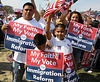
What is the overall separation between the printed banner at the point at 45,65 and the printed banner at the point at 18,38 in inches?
13.1

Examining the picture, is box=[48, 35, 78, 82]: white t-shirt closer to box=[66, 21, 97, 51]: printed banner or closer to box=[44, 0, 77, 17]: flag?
box=[44, 0, 77, 17]: flag

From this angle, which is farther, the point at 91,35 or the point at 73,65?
the point at 91,35

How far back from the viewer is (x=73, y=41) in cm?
312

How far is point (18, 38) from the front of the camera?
7.97ft

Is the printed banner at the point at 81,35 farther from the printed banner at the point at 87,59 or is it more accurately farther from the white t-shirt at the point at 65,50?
the printed banner at the point at 87,59

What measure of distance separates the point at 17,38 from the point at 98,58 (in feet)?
11.2

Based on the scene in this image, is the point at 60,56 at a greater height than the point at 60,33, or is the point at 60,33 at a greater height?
the point at 60,33

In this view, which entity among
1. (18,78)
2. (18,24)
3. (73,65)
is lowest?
(18,78)

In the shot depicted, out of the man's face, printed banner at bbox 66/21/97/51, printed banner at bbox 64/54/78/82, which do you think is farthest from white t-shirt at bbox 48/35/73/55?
printed banner at bbox 66/21/97/51

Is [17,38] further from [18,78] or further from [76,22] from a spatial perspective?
[76,22]

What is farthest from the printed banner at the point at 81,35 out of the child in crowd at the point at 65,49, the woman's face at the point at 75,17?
the child in crowd at the point at 65,49

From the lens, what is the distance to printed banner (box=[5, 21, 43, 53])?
2.42 metres

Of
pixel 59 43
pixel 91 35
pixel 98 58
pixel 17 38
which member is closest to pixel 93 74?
pixel 98 58

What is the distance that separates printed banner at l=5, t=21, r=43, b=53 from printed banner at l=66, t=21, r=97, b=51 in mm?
1198
